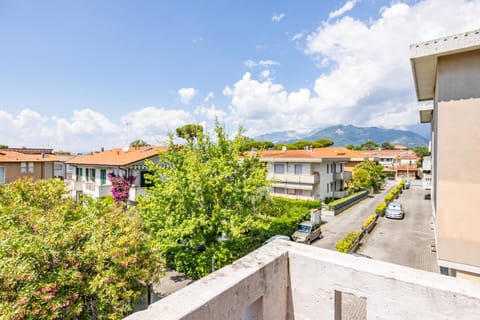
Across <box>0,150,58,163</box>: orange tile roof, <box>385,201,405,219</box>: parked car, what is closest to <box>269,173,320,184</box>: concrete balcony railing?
<box>385,201,405,219</box>: parked car

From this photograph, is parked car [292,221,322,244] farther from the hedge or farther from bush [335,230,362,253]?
the hedge

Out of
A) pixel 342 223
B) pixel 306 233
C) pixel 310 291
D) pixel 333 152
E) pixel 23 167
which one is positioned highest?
pixel 333 152

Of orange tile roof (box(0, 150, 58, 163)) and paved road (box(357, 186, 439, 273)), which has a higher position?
orange tile roof (box(0, 150, 58, 163))

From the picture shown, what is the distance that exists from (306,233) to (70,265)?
15750mm

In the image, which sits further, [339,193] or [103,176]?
[339,193]

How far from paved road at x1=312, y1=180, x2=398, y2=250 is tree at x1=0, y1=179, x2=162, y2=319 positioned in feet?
48.5

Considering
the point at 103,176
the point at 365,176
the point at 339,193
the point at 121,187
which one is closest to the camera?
the point at 121,187

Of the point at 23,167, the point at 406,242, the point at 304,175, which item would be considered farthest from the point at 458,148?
the point at 23,167

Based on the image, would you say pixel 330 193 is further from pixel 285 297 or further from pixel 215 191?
pixel 285 297

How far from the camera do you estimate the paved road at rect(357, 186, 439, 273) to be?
51.7 feet

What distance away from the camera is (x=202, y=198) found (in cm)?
1123

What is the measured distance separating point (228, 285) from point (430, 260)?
679 inches

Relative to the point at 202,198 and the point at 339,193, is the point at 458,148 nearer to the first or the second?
→ the point at 202,198

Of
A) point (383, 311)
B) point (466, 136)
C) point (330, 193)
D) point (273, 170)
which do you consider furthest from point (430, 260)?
point (273, 170)
